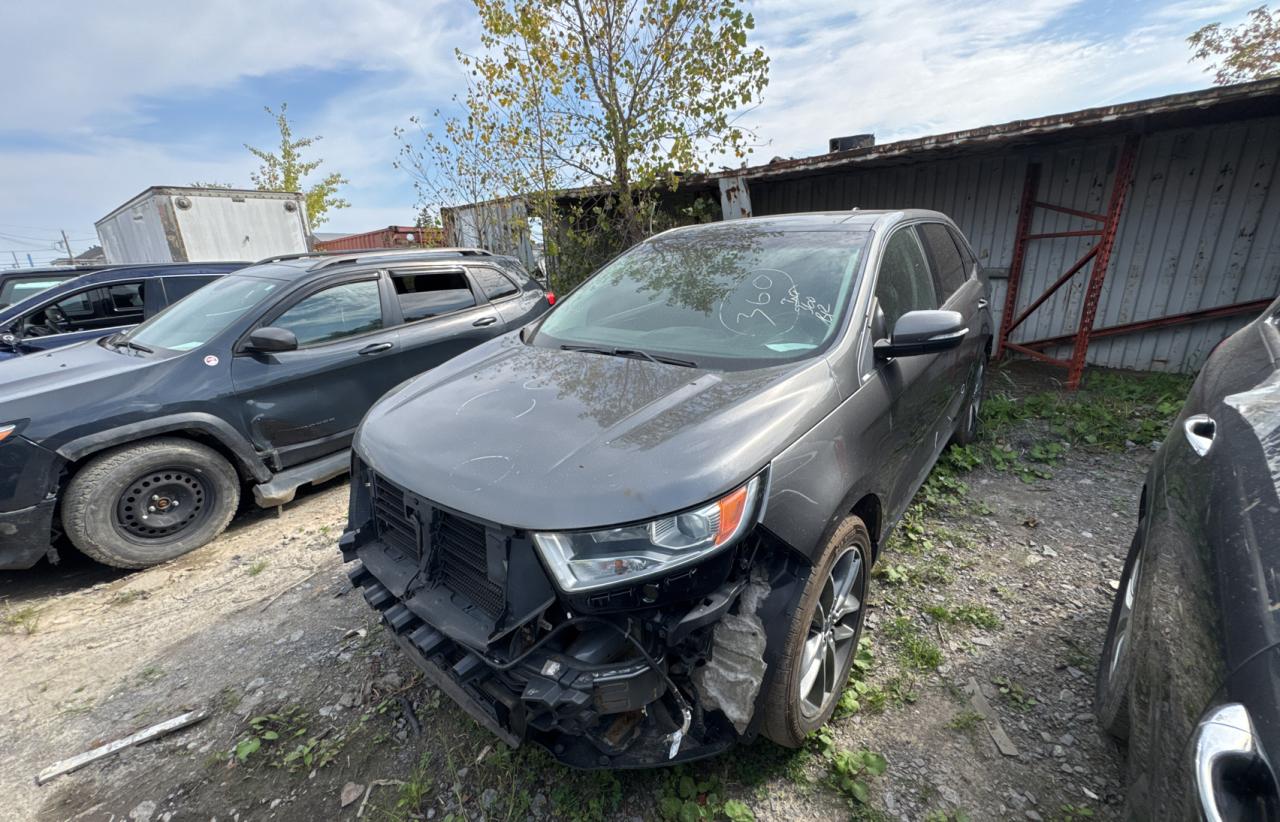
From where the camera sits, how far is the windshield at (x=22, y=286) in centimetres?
617

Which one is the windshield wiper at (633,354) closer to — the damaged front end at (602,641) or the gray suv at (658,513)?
the gray suv at (658,513)

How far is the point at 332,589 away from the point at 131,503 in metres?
1.46

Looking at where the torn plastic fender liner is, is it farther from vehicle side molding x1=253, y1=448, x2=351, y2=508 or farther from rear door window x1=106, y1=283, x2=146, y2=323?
rear door window x1=106, y1=283, x2=146, y2=323

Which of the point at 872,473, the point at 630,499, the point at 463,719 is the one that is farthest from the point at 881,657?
the point at 463,719

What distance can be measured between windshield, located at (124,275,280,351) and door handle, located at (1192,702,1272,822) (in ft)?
15.6

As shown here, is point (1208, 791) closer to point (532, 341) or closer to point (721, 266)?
point (721, 266)

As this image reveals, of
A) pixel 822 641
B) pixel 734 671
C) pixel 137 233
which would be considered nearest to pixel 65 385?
pixel 734 671

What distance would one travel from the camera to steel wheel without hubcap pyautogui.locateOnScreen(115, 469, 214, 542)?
3254mm

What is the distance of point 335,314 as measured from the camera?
A: 405 cm

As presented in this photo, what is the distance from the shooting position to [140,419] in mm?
3209

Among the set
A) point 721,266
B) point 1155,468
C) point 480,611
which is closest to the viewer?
point 480,611

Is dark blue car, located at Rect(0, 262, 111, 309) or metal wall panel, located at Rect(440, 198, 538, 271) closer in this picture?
dark blue car, located at Rect(0, 262, 111, 309)

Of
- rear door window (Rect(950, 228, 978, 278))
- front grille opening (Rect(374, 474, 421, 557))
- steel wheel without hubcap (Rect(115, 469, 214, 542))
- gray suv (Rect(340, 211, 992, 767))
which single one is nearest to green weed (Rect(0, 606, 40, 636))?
steel wheel without hubcap (Rect(115, 469, 214, 542))

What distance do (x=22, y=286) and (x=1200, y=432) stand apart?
10.1 metres
